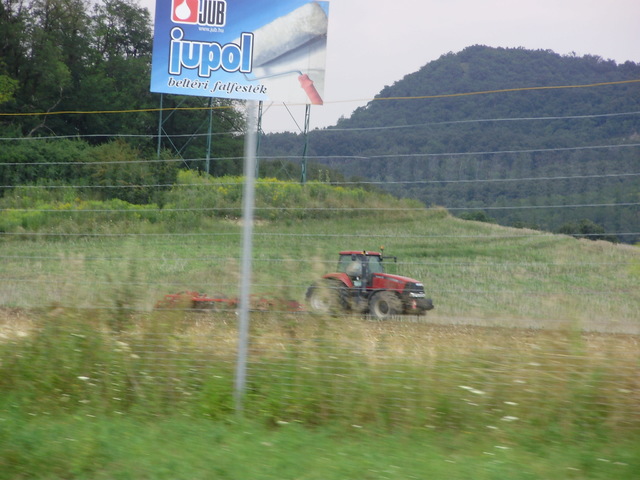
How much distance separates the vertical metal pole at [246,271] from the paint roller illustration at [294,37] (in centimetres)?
1948

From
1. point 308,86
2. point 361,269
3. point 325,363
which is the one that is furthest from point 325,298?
point 308,86

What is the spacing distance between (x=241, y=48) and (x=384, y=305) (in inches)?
748

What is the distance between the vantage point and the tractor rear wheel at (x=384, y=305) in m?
6.87

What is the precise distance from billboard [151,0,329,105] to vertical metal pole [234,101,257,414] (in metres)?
16.7

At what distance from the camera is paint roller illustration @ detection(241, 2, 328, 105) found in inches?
998

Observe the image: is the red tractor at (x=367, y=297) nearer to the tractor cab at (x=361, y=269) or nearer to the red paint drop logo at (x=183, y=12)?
the tractor cab at (x=361, y=269)

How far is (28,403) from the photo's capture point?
596 centimetres

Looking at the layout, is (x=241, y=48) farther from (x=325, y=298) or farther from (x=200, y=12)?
(x=325, y=298)

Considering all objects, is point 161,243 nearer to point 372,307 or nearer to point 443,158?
point 372,307

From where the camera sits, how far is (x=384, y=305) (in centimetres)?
720

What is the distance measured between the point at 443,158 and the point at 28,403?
4.40 metres

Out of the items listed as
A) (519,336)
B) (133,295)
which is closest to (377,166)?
(519,336)

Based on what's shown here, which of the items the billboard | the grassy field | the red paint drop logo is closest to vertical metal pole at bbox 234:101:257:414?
the grassy field

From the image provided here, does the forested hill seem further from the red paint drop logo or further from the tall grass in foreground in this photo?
the red paint drop logo
